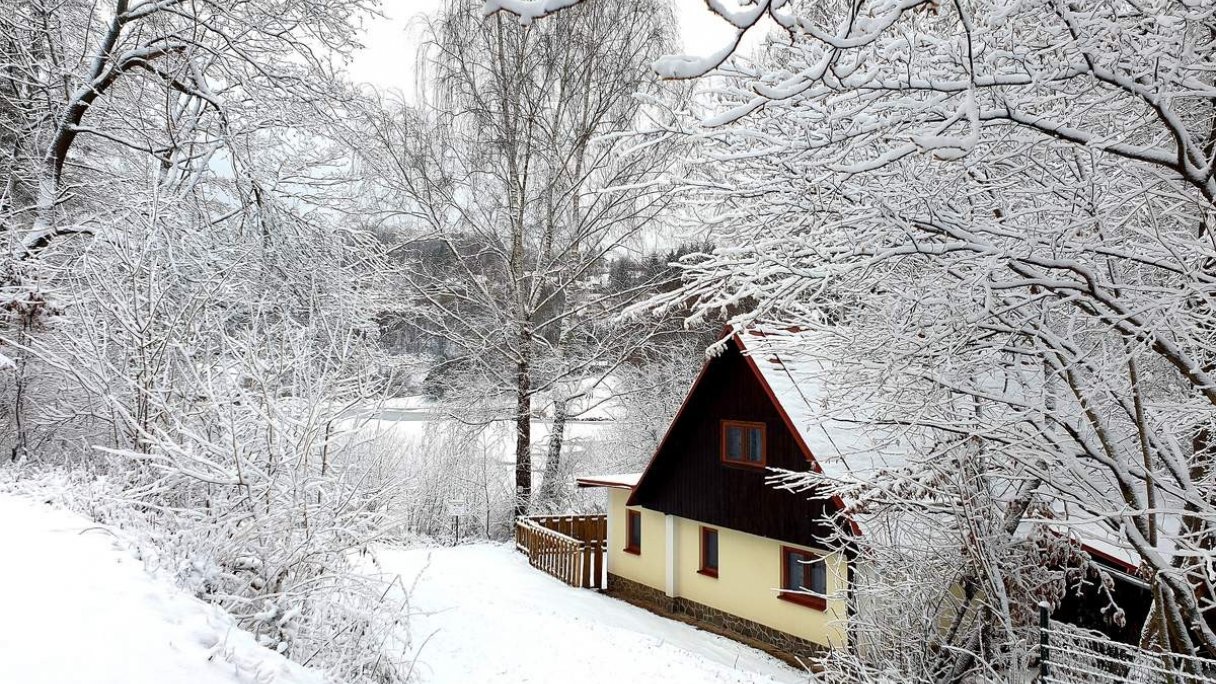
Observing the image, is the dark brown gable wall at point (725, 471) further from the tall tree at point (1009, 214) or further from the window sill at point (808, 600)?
the tall tree at point (1009, 214)

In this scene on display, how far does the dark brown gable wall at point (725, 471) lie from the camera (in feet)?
39.8

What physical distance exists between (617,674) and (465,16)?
45.4 feet

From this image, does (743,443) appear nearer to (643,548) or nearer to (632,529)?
(643,548)

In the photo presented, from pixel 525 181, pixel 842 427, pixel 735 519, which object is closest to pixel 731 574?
pixel 735 519

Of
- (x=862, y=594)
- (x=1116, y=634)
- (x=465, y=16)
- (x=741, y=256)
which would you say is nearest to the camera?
(x=741, y=256)

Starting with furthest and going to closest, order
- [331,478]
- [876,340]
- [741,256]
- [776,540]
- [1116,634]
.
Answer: [776,540]
[1116,634]
[331,478]
[876,340]
[741,256]

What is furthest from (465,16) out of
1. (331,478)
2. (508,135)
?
(331,478)

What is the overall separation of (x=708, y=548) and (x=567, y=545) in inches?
134

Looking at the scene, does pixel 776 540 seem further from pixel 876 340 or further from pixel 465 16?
pixel 465 16

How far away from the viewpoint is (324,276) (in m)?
9.95

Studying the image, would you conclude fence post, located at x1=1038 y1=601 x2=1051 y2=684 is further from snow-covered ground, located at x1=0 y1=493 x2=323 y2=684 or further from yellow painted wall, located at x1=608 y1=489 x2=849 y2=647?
yellow painted wall, located at x1=608 y1=489 x2=849 y2=647

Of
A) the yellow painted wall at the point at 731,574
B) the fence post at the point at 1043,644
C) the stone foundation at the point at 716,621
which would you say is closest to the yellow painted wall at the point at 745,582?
the yellow painted wall at the point at 731,574

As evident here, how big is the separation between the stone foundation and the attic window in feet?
8.77

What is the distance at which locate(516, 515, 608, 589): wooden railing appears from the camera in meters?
16.5
